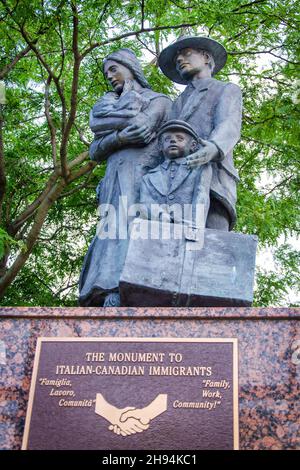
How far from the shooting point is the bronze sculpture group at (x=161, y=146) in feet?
18.2

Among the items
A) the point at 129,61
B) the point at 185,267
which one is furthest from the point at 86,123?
the point at 185,267

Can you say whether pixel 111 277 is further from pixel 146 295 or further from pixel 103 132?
pixel 103 132

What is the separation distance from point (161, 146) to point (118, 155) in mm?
431

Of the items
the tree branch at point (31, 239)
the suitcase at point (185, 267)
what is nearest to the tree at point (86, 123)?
the tree branch at point (31, 239)

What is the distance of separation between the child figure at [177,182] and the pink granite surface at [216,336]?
3.43ft

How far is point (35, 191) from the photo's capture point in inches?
446

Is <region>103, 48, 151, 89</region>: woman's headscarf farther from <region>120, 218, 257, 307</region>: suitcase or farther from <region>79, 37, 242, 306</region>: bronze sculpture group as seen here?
<region>120, 218, 257, 307</region>: suitcase

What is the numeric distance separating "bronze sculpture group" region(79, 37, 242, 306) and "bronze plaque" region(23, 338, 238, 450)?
3.00 ft

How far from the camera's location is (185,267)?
16.2ft

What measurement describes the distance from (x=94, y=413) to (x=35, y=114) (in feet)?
28.2

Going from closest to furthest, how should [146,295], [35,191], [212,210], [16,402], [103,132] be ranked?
[16,402]
[146,295]
[212,210]
[103,132]
[35,191]

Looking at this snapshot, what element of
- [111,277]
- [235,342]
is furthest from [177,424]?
[111,277]

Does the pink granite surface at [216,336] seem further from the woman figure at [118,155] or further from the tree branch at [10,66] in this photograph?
the tree branch at [10,66]

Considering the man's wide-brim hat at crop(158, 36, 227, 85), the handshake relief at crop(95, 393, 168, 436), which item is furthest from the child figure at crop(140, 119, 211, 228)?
the handshake relief at crop(95, 393, 168, 436)
